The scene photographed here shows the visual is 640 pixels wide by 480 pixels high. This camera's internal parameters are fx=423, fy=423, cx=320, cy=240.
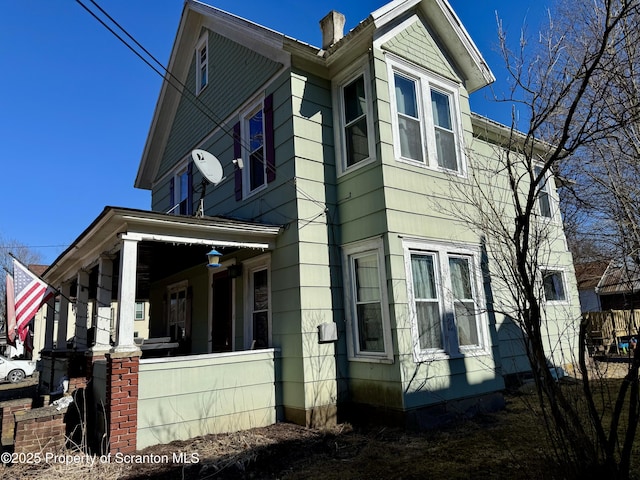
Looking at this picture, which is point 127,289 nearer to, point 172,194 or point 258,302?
point 258,302

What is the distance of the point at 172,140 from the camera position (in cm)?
1222

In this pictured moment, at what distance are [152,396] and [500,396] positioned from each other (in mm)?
5497

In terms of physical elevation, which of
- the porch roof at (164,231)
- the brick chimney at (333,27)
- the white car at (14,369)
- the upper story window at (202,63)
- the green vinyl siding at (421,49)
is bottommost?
the white car at (14,369)

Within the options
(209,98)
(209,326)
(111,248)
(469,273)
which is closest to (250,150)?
(209,98)

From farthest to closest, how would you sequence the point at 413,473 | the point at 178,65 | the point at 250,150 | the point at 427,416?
the point at 178,65, the point at 250,150, the point at 427,416, the point at 413,473

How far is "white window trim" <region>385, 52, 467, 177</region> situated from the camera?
277 inches

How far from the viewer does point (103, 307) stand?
6.98 m

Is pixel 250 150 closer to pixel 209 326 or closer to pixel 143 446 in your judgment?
pixel 209 326

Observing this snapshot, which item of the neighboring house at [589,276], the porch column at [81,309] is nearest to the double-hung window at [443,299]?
the neighboring house at [589,276]

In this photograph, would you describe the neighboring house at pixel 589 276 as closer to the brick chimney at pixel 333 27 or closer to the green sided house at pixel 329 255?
the green sided house at pixel 329 255

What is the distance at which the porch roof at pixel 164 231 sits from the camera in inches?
235

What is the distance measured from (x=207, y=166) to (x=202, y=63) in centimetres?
449

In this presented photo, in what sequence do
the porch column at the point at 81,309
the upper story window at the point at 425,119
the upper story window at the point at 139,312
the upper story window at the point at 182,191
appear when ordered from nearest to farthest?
the upper story window at the point at 425,119
the porch column at the point at 81,309
the upper story window at the point at 182,191
the upper story window at the point at 139,312

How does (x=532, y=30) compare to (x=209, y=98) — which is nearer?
(x=532, y=30)
